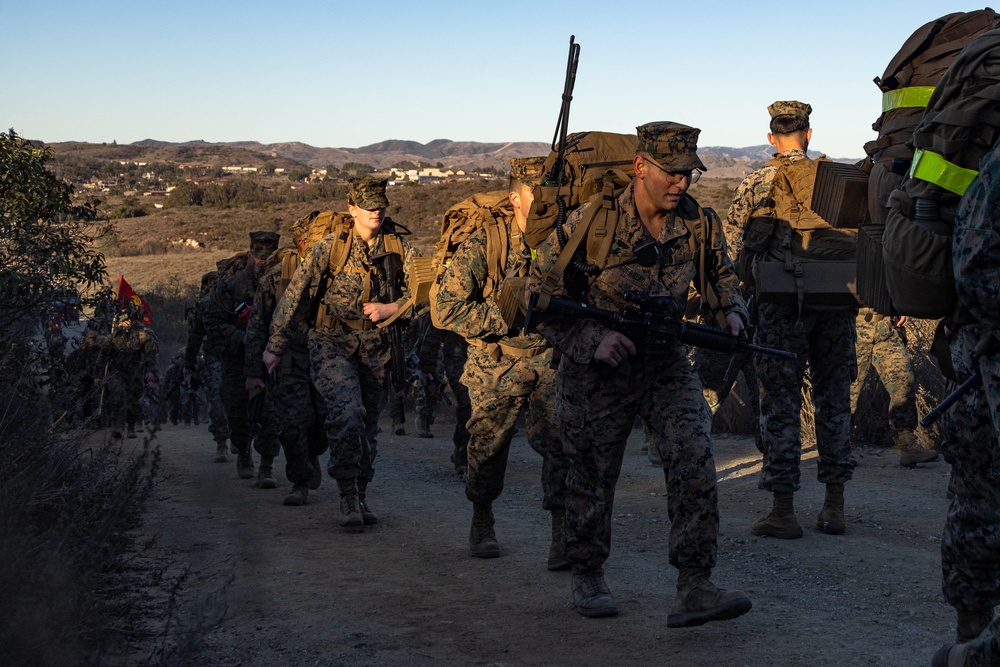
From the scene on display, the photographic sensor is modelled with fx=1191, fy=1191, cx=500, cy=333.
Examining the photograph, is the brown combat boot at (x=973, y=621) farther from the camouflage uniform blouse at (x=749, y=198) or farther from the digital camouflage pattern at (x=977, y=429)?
the camouflage uniform blouse at (x=749, y=198)

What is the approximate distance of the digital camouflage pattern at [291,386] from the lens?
31.4ft

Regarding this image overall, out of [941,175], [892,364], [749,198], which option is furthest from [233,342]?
[941,175]

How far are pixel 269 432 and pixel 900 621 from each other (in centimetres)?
672

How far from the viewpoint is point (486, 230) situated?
7156mm

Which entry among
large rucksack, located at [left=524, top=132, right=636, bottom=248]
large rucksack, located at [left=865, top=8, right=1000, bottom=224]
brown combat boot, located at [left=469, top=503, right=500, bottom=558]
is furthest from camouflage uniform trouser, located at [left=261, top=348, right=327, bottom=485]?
large rucksack, located at [left=865, top=8, right=1000, bottom=224]

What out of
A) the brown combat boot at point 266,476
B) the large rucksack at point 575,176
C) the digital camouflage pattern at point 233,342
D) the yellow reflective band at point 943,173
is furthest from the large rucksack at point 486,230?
the digital camouflage pattern at point 233,342

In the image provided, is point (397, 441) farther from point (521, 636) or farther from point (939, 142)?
point (939, 142)

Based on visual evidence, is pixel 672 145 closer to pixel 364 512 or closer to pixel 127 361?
pixel 364 512

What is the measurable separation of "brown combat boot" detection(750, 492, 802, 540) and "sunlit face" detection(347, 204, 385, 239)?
3.40 meters

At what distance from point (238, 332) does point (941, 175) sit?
891cm

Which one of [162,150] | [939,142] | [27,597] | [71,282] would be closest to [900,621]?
[939,142]

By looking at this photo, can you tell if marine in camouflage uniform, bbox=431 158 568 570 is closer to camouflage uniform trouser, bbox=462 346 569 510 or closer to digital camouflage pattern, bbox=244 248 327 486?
camouflage uniform trouser, bbox=462 346 569 510

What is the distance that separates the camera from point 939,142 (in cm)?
387

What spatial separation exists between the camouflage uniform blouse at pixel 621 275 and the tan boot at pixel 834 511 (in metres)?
2.52
